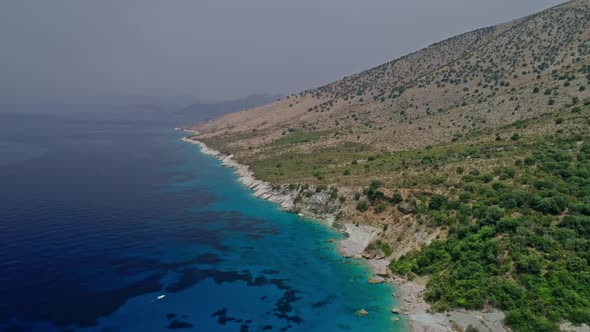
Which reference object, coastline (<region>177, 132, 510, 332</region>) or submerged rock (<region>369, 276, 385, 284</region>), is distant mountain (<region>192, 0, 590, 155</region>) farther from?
submerged rock (<region>369, 276, 385, 284</region>)

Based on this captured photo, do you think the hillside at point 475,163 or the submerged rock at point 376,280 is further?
the submerged rock at point 376,280

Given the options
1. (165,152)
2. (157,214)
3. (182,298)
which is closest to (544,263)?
(182,298)

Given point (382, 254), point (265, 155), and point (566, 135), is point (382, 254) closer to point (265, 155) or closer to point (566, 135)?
point (566, 135)

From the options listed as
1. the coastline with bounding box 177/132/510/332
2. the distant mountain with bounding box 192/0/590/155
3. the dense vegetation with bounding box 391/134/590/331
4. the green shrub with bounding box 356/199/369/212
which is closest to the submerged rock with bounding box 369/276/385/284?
the coastline with bounding box 177/132/510/332

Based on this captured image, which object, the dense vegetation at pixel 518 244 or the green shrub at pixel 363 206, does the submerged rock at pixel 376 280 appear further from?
the green shrub at pixel 363 206

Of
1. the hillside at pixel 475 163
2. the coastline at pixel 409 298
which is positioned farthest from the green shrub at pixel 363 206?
the coastline at pixel 409 298

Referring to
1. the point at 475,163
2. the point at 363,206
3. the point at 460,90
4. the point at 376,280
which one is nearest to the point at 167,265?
the point at 376,280

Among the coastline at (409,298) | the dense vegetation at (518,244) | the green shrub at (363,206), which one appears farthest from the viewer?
the green shrub at (363,206)
